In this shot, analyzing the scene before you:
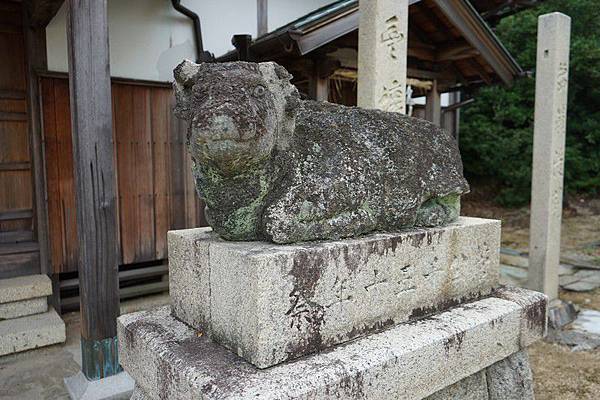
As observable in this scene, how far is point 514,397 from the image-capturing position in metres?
2.45

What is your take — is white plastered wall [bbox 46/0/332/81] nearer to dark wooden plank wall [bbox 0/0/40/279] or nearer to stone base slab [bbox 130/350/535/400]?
dark wooden plank wall [bbox 0/0/40/279]

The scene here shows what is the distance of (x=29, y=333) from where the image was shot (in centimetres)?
395

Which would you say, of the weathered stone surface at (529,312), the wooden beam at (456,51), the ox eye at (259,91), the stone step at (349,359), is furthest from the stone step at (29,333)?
the wooden beam at (456,51)

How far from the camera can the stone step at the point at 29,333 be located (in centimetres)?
388

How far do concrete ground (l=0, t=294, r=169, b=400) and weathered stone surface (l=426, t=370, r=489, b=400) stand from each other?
8.81ft

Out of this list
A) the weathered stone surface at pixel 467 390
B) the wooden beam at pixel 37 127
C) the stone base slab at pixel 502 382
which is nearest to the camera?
the weathered stone surface at pixel 467 390

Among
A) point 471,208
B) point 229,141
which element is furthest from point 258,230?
point 471,208

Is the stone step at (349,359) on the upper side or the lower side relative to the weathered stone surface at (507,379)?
upper

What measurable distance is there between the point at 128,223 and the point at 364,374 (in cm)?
389

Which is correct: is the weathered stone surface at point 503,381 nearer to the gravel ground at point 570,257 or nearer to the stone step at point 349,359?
the stone step at point 349,359

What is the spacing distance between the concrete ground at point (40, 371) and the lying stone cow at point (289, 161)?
2.56 meters

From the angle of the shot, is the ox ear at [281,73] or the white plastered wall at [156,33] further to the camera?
the white plastered wall at [156,33]

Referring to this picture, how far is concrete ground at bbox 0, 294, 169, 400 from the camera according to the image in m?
3.37

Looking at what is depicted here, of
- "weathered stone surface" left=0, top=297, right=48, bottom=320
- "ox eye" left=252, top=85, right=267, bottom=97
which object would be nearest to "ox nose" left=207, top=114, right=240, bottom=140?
"ox eye" left=252, top=85, right=267, bottom=97
